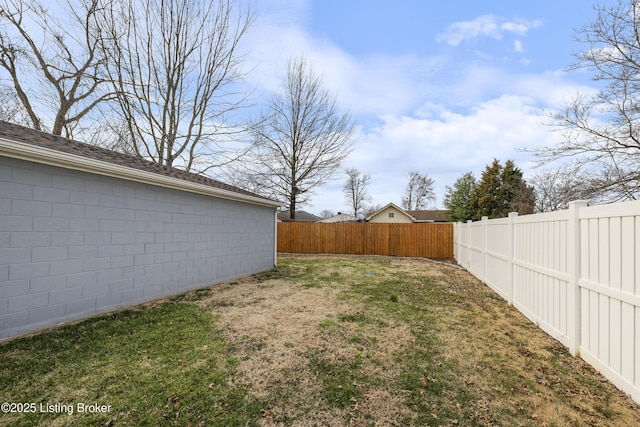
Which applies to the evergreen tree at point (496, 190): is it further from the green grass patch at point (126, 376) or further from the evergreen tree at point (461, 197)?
the green grass patch at point (126, 376)

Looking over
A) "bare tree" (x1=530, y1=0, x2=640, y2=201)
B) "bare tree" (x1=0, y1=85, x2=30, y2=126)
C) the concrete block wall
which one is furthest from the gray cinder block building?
"bare tree" (x1=530, y1=0, x2=640, y2=201)

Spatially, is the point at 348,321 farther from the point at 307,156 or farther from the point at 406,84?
the point at 307,156

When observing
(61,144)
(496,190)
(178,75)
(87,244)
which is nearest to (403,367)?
(87,244)

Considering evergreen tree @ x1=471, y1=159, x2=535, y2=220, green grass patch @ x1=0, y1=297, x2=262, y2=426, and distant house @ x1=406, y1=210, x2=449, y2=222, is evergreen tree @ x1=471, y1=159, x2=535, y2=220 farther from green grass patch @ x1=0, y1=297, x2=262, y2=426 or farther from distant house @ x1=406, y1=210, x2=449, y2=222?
green grass patch @ x1=0, y1=297, x2=262, y2=426

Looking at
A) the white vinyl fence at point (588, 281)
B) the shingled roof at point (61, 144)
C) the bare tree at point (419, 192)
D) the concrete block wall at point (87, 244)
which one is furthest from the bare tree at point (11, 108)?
the bare tree at point (419, 192)

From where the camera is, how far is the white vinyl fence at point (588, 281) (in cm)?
233

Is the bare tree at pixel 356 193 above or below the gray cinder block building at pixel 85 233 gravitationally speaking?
above

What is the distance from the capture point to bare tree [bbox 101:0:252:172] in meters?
10.3

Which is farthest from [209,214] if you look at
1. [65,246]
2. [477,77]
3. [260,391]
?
[477,77]

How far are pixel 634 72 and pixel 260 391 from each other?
10316 mm

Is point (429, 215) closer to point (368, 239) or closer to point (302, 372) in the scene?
point (368, 239)

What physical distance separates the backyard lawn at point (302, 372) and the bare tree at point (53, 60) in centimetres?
1041

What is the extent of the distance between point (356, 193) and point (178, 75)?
1117 inches

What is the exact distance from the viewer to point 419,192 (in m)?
37.7
